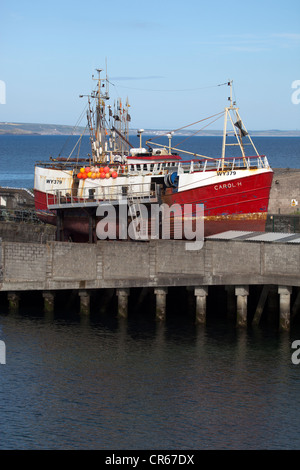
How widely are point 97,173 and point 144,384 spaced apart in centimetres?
2653

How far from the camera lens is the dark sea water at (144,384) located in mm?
31516

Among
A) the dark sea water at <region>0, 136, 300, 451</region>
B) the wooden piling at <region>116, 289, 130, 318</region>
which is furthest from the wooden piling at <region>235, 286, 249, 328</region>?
the wooden piling at <region>116, 289, 130, 318</region>

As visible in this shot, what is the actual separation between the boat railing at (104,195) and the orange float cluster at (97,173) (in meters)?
0.83

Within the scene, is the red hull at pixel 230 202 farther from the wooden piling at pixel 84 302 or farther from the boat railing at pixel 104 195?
the wooden piling at pixel 84 302

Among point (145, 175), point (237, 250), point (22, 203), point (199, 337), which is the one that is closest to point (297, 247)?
point (237, 250)

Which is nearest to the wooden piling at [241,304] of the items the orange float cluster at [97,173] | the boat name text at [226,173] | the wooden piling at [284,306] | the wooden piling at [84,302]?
the wooden piling at [284,306]

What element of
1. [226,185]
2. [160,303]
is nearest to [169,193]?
[226,185]

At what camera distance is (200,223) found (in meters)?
57.3

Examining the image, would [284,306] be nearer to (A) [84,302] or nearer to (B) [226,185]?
(A) [84,302]

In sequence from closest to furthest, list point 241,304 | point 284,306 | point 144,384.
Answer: point 144,384, point 284,306, point 241,304

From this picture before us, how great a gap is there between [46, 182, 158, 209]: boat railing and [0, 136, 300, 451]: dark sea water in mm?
9826

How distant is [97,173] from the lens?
60594 millimetres

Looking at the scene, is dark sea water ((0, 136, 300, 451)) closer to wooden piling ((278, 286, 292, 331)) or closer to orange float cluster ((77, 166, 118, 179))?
wooden piling ((278, 286, 292, 331))
